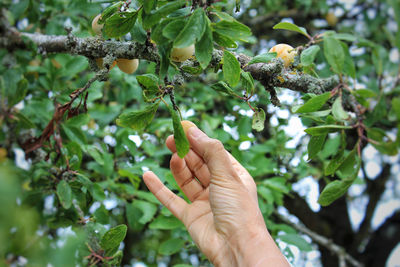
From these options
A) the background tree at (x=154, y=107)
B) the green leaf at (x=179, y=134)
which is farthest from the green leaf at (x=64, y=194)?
the green leaf at (x=179, y=134)

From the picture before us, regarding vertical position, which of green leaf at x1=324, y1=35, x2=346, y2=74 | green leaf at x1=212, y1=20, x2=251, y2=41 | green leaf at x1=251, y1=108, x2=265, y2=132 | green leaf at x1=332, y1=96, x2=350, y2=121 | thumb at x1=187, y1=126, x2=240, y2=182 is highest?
green leaf at x1=212, y1=20, x2=251, y2=41

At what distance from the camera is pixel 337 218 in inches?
136

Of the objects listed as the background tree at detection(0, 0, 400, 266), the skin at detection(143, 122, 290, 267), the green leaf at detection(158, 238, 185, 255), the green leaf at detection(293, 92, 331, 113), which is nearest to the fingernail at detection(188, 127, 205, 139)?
the skin at detection(143, 122, 290, 267)

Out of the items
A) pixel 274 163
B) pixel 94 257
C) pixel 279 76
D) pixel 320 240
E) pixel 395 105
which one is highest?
pixel 395 105

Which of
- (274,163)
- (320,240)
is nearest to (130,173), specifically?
(274,163)

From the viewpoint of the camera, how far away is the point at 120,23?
735 millimetres

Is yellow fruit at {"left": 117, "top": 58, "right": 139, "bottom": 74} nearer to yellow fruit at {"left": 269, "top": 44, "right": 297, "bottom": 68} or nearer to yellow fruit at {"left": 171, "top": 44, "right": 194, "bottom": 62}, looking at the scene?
yellow fruit at {"left": 171, "top": 44, "right": 194, "bottom": 62}

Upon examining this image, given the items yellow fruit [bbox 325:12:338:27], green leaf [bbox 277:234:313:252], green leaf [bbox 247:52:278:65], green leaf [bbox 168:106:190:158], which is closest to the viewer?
green leaf [bbox 168:106:190:158]

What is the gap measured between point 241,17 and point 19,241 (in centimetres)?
225

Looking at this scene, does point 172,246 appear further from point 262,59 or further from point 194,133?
point 262,59

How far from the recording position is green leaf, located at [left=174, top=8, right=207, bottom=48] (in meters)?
0.60

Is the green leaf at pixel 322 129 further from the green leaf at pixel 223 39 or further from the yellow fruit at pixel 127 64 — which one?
the yellow fruit at pixel 127 64

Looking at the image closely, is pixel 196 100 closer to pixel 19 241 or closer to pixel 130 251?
pixel 19 241

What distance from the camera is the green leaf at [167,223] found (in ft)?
4.14
